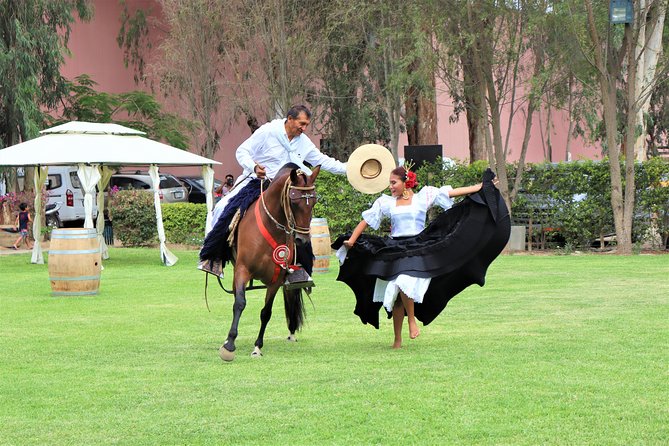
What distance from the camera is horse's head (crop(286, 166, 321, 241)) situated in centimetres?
1062

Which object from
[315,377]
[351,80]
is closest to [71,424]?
[315,377]

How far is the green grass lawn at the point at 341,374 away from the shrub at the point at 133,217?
13.8 m

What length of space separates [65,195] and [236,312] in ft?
83.1

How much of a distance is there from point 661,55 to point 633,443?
82.5ft

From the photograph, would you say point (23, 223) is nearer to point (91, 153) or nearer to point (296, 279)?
point (91, 153)

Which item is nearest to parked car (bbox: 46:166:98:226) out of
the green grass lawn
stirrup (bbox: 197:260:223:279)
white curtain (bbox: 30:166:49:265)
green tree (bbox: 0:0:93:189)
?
green tree (bbox: 0:0:93:189)

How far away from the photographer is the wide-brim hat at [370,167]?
11672 millimetres

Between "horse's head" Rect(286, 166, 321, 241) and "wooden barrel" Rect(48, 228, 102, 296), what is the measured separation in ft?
26.3

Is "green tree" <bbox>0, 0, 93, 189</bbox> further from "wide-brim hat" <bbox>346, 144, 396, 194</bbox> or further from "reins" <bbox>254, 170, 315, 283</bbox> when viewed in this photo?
"reins" <bbox>254, 170, 315, 283</bbox>

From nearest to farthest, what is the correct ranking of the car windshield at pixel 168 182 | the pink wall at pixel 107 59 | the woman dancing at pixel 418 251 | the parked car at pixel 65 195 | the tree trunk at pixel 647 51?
the woman dancing at pixel 418 251 < the tree trunk at pixel 647 51 < the parked car at pixel 65 195 < the car windshield at pixel 168 182 < the pink wall at pixel 107 59

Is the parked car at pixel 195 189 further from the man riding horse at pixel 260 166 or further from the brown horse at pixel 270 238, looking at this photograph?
the brown horse at pixel 270 238

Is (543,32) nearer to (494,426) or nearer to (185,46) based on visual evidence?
(185,46)

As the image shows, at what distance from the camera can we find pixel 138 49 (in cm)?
4219

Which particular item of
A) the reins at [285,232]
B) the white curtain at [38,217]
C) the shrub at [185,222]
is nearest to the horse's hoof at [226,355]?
the reins at [285,232]
